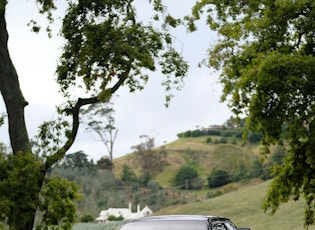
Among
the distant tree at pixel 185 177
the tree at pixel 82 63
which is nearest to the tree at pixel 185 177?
the distant tree at pixel 185 177

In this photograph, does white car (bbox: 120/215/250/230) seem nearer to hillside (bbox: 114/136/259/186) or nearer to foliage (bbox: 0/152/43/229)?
foliage (bbox: 0/152/43/229)

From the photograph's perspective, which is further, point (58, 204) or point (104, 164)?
point (104, 164)

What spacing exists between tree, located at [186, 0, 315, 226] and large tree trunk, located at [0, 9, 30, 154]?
8.34 m

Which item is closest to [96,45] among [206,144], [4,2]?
[4,2]

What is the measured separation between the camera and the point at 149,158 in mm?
111812

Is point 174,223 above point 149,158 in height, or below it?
below

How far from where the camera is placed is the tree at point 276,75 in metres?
25.1

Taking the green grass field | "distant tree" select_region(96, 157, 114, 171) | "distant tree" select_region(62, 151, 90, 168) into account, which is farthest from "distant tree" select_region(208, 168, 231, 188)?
the green grass field

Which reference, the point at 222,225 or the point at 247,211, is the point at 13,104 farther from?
the point at 247,211

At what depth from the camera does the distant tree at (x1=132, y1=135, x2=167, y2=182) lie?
360ft

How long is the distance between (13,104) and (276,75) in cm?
1190

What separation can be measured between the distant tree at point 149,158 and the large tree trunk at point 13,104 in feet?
251

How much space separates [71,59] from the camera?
106 feet

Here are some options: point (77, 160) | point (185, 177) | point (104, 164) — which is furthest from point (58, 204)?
point (185, 177)
